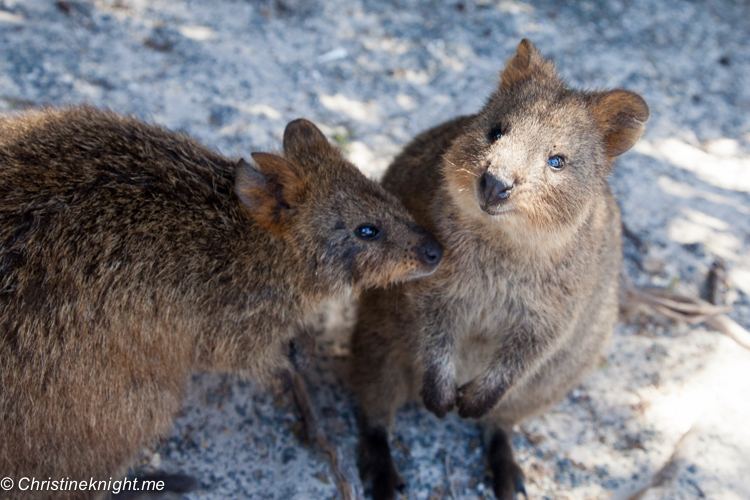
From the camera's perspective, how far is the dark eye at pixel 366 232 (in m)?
3.82

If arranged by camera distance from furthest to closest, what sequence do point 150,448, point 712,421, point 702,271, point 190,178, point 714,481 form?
point 702,271
point 712,421
point 714,481
point 150,448
point 190,178

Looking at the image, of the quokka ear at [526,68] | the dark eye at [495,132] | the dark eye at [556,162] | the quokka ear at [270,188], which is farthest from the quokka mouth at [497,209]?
the quokka ear at [270,188]

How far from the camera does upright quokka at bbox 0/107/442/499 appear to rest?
10.3ft

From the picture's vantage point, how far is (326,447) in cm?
436

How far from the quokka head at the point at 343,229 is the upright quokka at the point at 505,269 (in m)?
0.27

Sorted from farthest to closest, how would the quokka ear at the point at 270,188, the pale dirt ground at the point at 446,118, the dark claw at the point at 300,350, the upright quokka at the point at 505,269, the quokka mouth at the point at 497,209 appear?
the pale dirt ground at the point at 446,118
the dark claw at the point at 300,350
the quokka ear at the point at 270,188
the upright quokka at the point at 505,269
the quokka mouth at the point at 497,209

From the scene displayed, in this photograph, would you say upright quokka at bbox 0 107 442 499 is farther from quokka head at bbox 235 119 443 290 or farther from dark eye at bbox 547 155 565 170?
dark eye at bbox 547 155 565 170

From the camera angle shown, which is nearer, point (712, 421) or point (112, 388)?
point (112, 388)

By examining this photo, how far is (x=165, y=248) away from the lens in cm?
345

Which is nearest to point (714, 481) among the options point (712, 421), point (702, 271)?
point (712, 421)

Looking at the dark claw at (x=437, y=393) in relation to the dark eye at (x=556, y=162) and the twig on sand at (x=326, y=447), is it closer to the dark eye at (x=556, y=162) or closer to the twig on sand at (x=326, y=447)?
the twig on sand at (x=326, y=447)

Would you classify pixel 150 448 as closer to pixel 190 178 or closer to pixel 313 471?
pixel 313 471

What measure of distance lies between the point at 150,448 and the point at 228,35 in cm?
447

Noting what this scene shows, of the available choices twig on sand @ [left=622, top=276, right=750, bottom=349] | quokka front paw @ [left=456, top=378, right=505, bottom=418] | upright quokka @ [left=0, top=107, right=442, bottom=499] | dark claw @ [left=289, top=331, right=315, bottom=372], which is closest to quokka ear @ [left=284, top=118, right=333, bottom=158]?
upright quokka @ [left=0, top=107, right=442, bottom=499]
